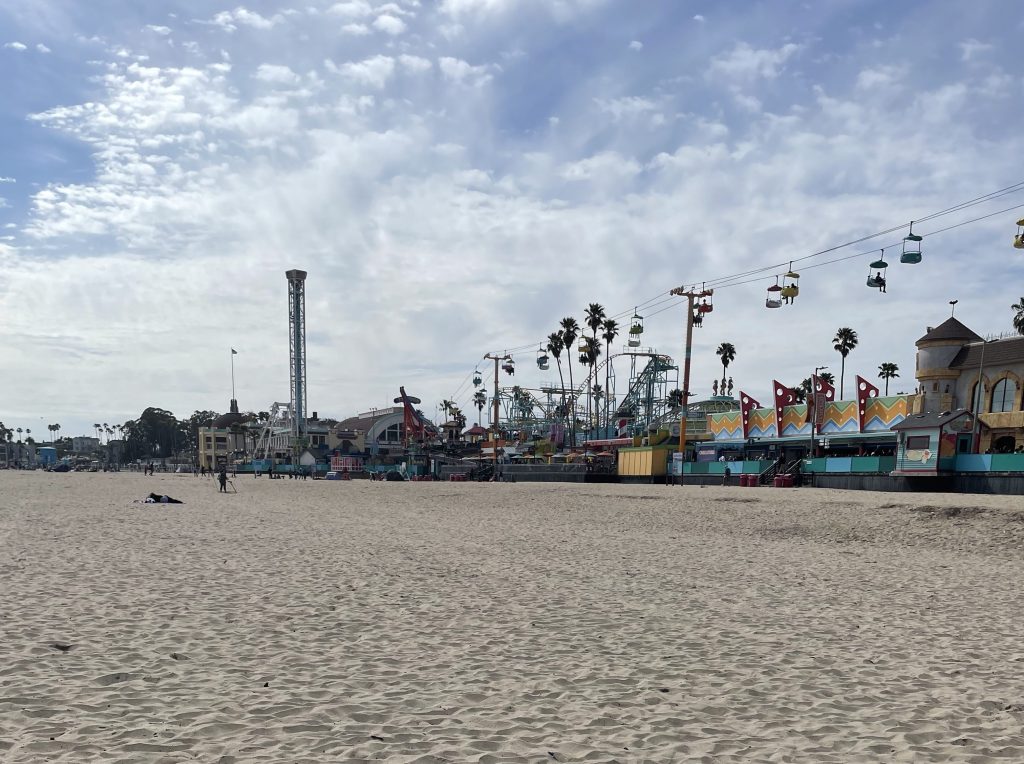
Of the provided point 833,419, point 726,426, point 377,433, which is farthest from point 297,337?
point 833,419

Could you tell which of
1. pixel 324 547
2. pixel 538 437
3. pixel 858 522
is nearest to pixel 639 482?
pixel 858 522

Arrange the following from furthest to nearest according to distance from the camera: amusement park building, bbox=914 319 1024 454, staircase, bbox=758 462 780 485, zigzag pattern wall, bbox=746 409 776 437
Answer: zigzag pattern wall, bbox=746 409 776 437 → staircase, bbox=758 462 780 485 → amusement park building, bbox=914 319 1024 454

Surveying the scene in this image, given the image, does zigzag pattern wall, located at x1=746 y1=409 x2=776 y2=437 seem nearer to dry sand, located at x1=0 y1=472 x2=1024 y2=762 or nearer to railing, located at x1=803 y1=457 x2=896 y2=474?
railing, located at x1=803 y1=457 x2=896 y2=474

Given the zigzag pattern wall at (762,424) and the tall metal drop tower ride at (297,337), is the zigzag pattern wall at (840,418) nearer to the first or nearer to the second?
the zigzag pattern wall at (762,424)

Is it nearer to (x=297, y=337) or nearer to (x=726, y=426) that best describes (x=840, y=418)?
(x=726, y=426)

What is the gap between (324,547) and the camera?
16688 millimetres

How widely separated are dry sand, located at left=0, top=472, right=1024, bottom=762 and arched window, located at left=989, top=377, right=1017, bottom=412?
26548 mm

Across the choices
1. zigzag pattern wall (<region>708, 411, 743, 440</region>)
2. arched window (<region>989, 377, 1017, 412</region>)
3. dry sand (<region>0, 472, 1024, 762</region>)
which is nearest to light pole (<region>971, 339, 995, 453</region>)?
arched window (<region>989, 377, 1017, 412</region>)

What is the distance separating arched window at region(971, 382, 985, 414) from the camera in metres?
39.8

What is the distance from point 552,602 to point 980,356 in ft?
131

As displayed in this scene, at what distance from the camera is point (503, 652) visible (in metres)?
7.95

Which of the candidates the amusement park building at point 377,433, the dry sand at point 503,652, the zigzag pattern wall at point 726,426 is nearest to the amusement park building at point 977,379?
the zigzag pattern wall at point 726,426

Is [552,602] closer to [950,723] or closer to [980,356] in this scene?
[950,723]

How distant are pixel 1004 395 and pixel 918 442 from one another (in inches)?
384
